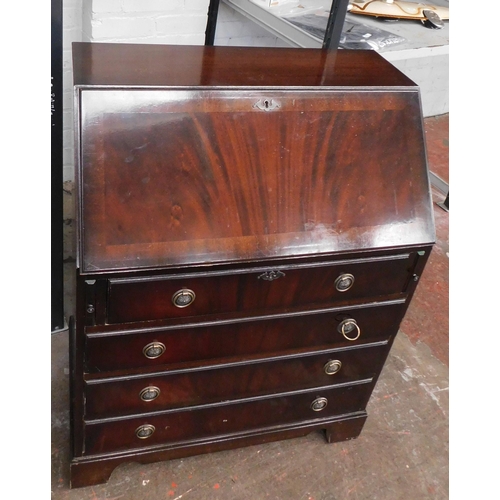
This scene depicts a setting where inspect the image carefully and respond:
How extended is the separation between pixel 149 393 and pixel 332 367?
0.62 meters

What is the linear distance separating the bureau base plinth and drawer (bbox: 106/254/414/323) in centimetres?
62

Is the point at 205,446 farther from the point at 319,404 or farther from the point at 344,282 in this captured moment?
the point at 344,282

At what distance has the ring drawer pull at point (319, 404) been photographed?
1988mm

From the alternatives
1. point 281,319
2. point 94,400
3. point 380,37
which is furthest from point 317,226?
point 380,37

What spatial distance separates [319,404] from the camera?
2002 mm

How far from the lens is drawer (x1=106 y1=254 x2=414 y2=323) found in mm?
1442

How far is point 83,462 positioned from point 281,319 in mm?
806

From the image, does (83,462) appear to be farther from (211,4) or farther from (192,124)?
(211,4)

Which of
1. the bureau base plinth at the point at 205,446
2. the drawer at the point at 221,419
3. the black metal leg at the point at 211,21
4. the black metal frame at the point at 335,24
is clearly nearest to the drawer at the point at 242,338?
the drawer at the point at 221,419

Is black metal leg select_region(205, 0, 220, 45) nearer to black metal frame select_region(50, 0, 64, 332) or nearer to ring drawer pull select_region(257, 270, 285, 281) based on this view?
black metal frame select_region(50, 0, 64, 332)

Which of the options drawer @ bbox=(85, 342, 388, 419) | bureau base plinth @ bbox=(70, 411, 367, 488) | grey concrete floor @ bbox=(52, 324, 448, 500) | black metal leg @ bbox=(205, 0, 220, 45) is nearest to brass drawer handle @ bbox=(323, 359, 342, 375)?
drawer @ bbox=(85, 342, 388, 419)

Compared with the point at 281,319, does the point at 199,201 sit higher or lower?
higher

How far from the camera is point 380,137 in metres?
1.62

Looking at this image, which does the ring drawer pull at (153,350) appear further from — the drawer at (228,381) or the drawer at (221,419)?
the drawer at (221,419)
